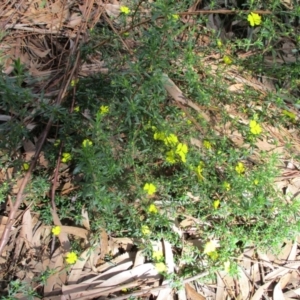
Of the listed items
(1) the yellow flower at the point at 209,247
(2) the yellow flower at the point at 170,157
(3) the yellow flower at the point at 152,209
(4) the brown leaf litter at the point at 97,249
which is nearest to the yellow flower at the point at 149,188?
(3) the yellow flower at the point at 152,209

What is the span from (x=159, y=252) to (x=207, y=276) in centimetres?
33

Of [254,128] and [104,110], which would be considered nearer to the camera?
[104,110]

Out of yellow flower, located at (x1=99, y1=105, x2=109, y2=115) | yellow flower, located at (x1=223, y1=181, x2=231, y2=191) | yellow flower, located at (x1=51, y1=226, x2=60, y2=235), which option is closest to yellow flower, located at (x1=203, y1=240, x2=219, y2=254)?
yellow flower, located at (x1=223, y1=181, x2=231, y2=191)

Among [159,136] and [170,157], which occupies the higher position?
[159,136]

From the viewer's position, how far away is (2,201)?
8.44ft

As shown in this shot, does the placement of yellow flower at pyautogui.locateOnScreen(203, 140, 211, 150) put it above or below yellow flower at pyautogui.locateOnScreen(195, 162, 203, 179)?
above

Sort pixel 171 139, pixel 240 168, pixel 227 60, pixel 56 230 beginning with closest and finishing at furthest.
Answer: pixel 171 139 → pixel 56 230 → pixel 240 168 → pixel 227 60

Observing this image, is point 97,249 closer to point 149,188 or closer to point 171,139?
A: point 149,188

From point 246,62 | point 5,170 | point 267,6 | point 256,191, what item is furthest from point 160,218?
point 267,6

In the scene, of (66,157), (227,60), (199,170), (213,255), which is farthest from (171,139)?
(227,60)

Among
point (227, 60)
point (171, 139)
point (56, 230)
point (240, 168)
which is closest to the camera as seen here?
point (171, 139)

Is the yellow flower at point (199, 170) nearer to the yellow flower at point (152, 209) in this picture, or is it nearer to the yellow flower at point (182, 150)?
the yellow flower at point (182, 150)

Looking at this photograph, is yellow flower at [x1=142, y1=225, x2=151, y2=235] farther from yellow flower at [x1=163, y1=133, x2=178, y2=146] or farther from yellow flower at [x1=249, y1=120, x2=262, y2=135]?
yellow flower at [x1=249, y1=120, x2=262, y2=135]

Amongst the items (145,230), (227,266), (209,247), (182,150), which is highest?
(182,150)
